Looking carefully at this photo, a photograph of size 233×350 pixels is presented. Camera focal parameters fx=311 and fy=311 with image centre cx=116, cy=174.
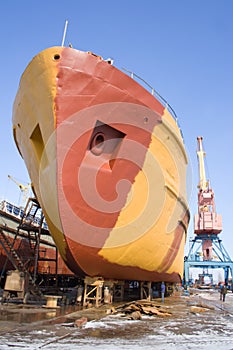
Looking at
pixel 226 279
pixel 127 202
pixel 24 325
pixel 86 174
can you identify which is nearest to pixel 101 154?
pixel 86 174

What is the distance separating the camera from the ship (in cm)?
809

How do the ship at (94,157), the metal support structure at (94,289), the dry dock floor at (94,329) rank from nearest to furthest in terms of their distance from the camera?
the dry dock floor at (94,329) < the ship at (94,157) < the metal support structure at (94,289)

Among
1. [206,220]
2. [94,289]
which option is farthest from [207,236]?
[94,289]

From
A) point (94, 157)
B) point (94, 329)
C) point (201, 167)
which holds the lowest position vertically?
point (94, 329)

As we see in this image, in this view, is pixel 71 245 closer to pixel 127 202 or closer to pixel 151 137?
pixel 127 202

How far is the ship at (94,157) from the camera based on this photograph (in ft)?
26.6

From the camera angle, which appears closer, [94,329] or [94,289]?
[94,329]

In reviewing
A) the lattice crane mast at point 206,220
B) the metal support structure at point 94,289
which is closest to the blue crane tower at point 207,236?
the lattice crane mast at point 206,220

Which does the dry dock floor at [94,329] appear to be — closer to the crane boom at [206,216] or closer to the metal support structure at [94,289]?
the metal support structure at [94,289]

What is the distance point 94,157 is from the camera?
28.4 feet

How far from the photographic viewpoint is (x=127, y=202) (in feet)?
29.5

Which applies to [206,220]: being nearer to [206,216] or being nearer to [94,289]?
[206,216]

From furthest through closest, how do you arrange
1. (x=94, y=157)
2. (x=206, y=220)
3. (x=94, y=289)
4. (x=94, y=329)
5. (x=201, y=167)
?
(x=201, y=167), (x=206, y=220), (x=94, y=289), (x=94, y=157), (x=94, y=329)

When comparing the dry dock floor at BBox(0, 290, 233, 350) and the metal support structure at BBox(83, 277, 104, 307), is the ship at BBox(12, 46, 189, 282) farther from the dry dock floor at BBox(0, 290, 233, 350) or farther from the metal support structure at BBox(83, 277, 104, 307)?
the dry dock floor at BBox(0, 290, 233, 350)
